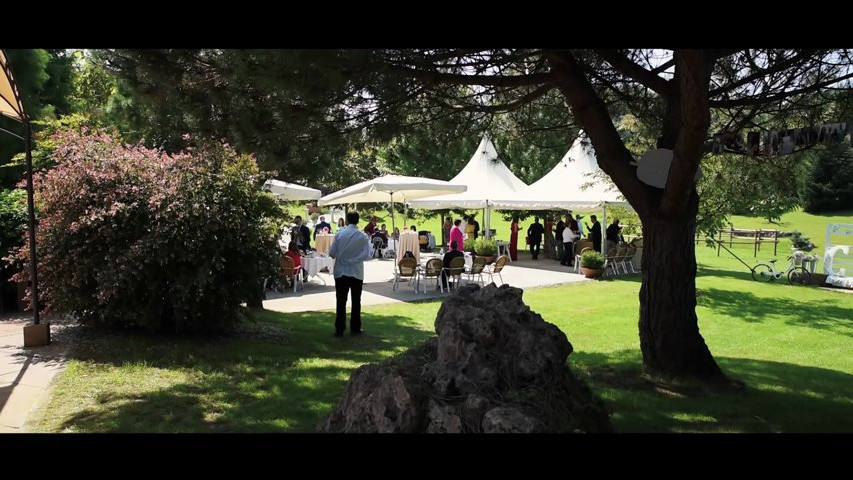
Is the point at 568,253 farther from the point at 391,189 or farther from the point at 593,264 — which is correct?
the point at 391,189

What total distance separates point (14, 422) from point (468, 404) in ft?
12.2

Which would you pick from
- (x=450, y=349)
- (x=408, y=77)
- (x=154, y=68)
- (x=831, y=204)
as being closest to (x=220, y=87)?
(x=154, y=68)

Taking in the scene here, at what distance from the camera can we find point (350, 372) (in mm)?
6469

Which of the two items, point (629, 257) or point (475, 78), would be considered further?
point (629, 257)

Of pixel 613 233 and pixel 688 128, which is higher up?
pixel 688 128

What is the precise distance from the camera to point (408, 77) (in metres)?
5.64

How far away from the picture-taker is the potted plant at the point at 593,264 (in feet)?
55.9

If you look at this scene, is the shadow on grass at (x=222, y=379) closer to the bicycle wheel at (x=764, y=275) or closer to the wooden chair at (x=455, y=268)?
the wooden chair at (x=455, y=268)

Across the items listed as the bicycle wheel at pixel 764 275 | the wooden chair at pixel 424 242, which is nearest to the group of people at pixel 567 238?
the wooden chair at pixel 424 242

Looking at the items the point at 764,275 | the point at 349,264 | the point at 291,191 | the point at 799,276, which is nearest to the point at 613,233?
the point at 764,275

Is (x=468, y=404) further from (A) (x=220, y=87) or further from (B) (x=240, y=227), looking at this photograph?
(B) (x=240, y=227)

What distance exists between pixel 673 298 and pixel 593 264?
11.3 meters

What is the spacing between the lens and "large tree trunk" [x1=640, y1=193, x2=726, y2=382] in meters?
5.96

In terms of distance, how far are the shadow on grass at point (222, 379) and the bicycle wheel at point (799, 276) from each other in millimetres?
13497
